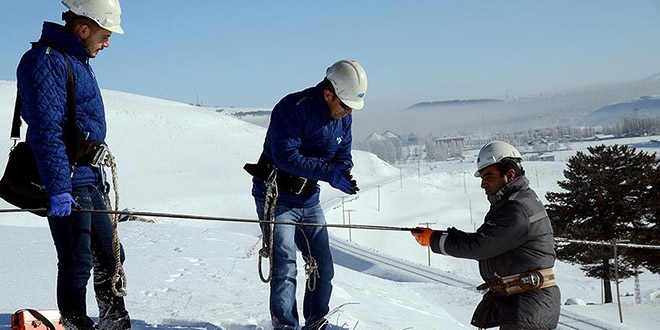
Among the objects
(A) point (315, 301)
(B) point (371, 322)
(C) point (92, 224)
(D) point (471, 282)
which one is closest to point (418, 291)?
(D) point (471, 282)

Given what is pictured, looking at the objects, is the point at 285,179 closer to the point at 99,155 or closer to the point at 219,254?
the point at 99,155

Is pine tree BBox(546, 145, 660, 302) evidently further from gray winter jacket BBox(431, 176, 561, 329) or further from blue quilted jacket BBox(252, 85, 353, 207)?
gray winter jacket BBox(431, 176, 561, 329)

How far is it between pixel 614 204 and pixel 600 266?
9.36ft

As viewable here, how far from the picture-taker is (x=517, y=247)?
408 centimetres

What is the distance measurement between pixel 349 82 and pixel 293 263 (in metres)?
1.37

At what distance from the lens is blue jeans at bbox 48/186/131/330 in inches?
156

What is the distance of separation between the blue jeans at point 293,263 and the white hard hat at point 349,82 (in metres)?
0.88

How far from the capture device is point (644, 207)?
29.1 metres

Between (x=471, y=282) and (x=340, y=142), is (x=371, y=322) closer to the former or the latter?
(x=340, y=142)

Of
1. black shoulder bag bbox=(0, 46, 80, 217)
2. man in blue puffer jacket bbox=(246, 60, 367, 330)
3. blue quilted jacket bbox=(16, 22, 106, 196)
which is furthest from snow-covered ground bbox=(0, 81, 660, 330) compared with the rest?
blue quilted jacket bbox=(16, 22, 106, 196)

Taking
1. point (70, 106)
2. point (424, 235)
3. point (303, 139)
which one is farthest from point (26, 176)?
point (424, 235)

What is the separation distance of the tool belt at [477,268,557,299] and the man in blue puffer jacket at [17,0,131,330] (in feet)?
8.04

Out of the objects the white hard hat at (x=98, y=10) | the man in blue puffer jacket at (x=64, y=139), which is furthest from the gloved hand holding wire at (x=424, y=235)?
the white hard hat at (x=98, y=10)

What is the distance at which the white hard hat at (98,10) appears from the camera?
3871mm
